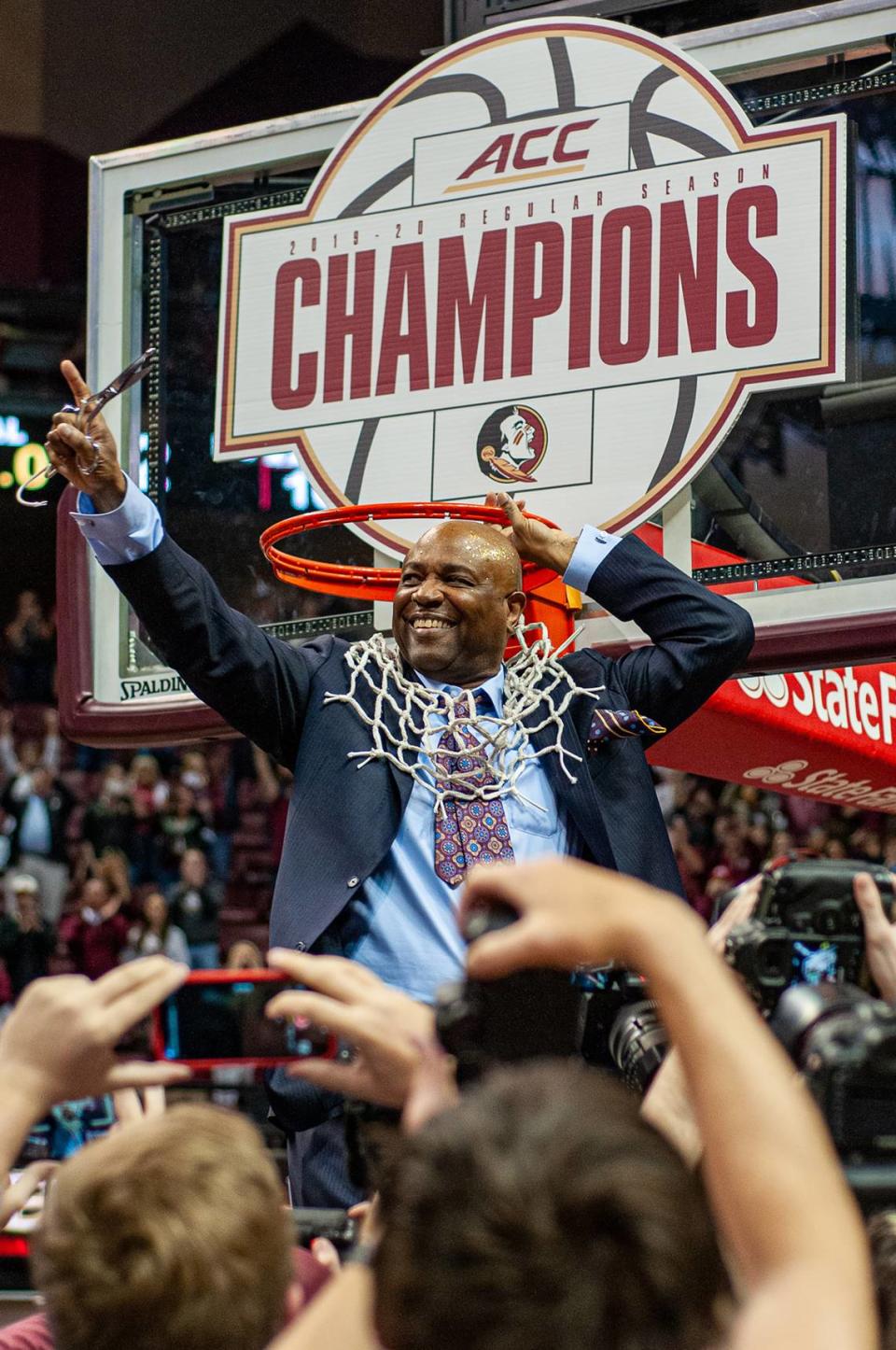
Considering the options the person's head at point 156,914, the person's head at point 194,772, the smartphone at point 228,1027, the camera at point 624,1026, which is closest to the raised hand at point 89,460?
the camera at point 624,1026

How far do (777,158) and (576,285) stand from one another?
0.51m

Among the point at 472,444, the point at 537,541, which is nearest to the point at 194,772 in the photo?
the point at 472,444

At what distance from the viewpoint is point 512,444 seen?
416 cm

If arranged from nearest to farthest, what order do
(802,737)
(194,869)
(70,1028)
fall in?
(70,1028)
(802,737)
(194,869)

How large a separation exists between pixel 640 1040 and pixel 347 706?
5.13 feet

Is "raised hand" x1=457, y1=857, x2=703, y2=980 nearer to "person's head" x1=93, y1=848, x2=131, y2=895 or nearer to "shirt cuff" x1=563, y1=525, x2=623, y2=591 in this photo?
"shirt cuff" x1=563, y1=525, x2=623, y2=591

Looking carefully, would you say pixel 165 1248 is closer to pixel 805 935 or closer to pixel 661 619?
pixel 805 935

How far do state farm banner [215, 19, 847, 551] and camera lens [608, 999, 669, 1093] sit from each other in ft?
7.35

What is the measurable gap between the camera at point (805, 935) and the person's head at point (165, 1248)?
544mm

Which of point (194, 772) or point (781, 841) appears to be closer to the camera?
point (781, 841)

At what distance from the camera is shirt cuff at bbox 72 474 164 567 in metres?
3.07

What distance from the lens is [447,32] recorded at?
15.7 ft

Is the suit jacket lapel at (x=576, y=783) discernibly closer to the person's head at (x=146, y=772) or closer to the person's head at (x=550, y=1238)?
the person's head at (x=550, y=1238)

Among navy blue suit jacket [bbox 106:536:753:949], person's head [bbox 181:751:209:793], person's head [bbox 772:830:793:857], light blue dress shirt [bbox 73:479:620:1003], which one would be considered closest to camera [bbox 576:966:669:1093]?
light blue dress shirt [bbox 73:479:620:1003]
